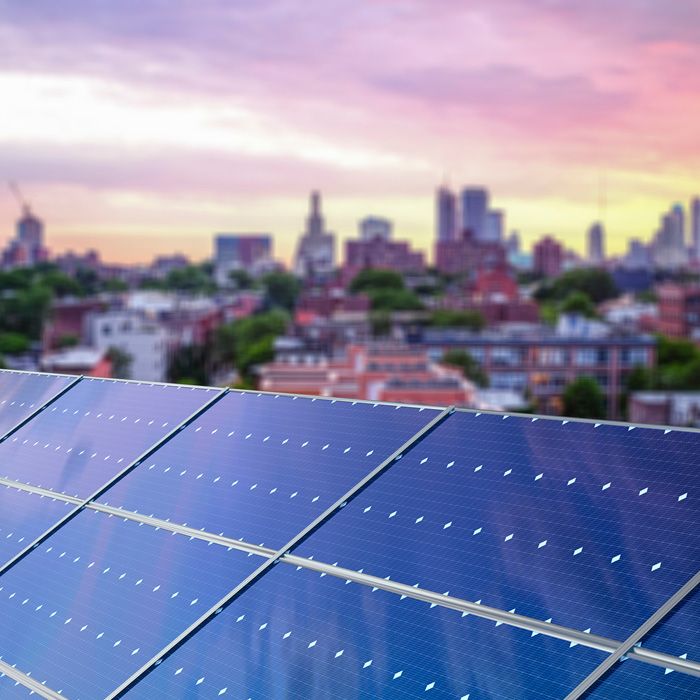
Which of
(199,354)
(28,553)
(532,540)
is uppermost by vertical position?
(532,540)

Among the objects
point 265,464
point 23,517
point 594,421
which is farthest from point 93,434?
point 594,421

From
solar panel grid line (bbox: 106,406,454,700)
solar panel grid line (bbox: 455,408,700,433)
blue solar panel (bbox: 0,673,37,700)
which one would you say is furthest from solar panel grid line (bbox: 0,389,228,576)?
solar panel grid line (bbox: 455,408,700,433)

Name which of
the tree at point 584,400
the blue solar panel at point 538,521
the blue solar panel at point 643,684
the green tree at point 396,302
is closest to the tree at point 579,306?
the green tree at point 396,302

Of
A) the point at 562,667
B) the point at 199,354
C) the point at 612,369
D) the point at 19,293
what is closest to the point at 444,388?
the point at 612,369

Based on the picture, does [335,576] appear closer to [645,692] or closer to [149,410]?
[645,692]

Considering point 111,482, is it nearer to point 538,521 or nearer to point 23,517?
point 23,517

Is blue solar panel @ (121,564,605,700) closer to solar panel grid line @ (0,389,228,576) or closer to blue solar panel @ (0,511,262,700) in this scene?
blue solar panel @ (0,511,262,700)
